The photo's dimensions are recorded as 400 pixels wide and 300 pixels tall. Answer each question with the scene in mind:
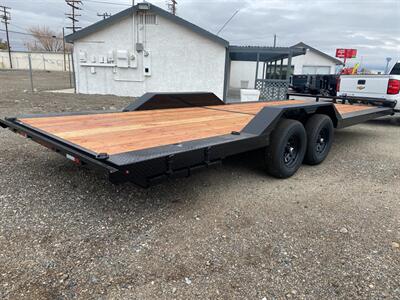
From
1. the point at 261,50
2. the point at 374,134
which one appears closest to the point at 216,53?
the point at 261,50

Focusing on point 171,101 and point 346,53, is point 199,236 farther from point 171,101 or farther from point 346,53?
point 346,53

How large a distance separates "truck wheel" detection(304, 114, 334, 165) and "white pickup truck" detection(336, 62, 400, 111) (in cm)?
392

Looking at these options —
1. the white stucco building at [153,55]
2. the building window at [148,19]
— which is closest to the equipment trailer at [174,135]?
the white stucco building at [153,55]

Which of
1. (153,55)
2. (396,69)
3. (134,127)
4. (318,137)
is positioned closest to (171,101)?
(134,127)

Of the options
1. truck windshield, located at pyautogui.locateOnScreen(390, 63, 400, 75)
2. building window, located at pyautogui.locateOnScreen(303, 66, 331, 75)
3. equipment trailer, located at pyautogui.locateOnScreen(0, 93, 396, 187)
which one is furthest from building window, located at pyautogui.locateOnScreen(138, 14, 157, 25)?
building window, located at pyautogui.locateOnScreen(303, 66, 331, 75)

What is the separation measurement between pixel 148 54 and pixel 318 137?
12254 mm

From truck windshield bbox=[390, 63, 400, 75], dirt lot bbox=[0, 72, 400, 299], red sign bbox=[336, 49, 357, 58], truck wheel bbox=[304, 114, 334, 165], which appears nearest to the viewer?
dirt lot bbox=[0, 72, 400, 299]

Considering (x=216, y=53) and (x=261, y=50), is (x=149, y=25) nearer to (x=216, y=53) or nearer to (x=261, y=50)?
(x=216, y=53)

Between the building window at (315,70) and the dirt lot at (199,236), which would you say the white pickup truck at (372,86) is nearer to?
the dirt lot at (199,236)

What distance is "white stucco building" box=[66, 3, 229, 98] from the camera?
15.0 meters

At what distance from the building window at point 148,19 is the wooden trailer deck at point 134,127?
447 inches

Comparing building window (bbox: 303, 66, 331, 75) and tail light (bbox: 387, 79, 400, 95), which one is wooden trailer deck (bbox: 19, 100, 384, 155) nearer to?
tail light (bbox: 387, 79, 400, 95)

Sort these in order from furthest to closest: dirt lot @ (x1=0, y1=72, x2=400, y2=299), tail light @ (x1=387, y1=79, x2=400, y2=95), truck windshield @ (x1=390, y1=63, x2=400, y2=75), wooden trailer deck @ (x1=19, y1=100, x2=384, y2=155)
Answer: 1. truck windshield @ (x1=390, y1=63, x2=400, y2=75)
2. tail light @ (x1=387, y1=79, x2=400, y2=95)
3. wooden trailer deck @ (x1=19, y1=100, x2=384, y2=155)
4. dirt lot @ (x1=0, y1=72, x2=400, y2=299)

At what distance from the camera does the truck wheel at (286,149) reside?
3938mm
